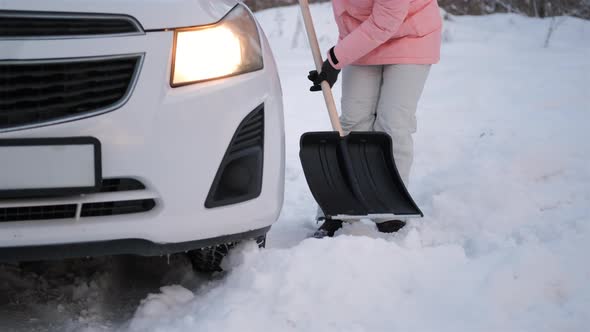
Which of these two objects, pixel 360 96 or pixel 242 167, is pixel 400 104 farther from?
pixel 242 167

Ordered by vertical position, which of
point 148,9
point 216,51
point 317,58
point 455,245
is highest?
point 148,9

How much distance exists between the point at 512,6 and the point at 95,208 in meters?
12.6

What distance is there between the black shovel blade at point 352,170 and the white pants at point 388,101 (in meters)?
0.12

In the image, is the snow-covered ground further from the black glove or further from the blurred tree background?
the blurred tree background

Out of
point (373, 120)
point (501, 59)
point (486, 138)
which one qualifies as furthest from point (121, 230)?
point (501, 59)

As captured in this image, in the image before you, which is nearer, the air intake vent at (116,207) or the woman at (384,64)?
the air intake vent at (116,207)

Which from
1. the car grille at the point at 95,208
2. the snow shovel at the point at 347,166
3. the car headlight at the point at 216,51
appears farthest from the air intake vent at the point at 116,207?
the snow shovel at the point at 347,166

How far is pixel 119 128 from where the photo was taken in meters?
2.31

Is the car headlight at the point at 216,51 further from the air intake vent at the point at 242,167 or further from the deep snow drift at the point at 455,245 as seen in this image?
the deep snow drift at the point at 455,245

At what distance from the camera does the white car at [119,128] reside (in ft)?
7.39

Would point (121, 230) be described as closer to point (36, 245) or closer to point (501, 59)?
point (36, 245)

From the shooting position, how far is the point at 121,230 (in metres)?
2.38

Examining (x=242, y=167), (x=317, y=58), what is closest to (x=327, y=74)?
(x=317, y=58)

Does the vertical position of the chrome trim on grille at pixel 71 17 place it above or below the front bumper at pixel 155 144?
above
